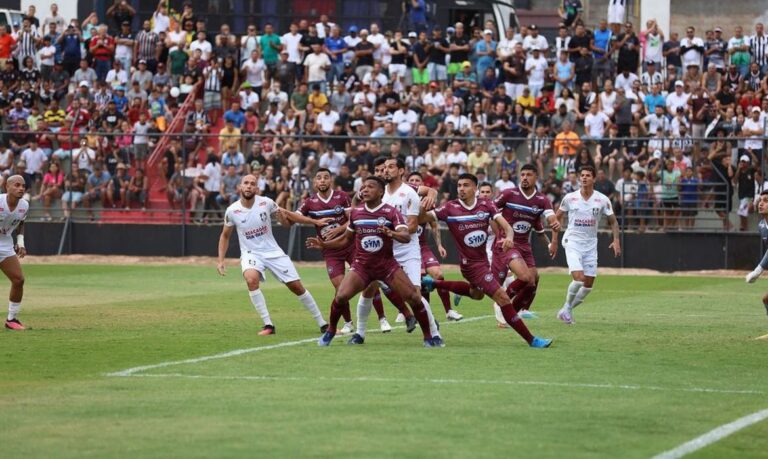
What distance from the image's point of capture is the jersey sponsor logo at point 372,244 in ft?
49.1

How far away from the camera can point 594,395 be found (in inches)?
457

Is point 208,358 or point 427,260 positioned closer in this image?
point 208,358

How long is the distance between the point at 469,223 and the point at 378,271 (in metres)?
1.83

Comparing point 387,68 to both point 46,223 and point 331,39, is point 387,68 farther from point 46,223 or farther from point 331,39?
point 46,223

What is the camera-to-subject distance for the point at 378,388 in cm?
1190

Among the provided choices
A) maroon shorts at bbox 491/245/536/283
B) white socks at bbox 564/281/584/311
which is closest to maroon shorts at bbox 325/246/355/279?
maroon shorts at bbox 491/245/536/283

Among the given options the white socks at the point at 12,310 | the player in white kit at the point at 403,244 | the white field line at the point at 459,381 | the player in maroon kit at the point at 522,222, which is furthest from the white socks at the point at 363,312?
the white socks at the point at 12,310

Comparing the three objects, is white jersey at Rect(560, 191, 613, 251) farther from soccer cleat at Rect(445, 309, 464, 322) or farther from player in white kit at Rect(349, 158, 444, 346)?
player in white kit at Rect(349, 158, 444, 346)

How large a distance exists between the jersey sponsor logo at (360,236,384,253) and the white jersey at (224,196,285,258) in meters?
2.59

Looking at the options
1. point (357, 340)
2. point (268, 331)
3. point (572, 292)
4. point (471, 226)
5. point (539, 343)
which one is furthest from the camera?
point (572, 292)

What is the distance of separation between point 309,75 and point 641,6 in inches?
433

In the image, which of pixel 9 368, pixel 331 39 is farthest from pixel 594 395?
pixel 331 39

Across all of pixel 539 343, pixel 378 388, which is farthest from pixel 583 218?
pixel 378 388

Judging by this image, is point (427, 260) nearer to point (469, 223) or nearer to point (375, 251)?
point (469, 223)
